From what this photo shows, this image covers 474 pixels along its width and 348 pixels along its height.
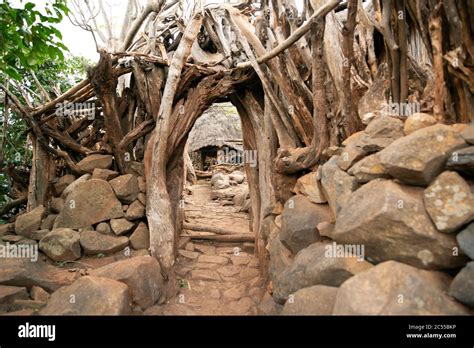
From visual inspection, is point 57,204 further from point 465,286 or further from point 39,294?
point 465,286

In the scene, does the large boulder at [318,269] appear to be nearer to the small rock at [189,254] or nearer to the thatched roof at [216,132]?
the small rock at [189,254]

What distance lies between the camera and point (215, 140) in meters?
13.2

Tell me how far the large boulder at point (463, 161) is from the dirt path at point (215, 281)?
2463 millimetres

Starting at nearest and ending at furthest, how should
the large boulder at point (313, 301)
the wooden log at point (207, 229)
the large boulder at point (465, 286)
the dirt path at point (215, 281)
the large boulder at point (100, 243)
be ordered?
1. the large boulder at point (465, 286)
2. the large boulder at point (313, 301)
3. the dirt path at point (215, 281)
4. the large boulder at point (100, 243)
5. the wooden log at point (207, 229)

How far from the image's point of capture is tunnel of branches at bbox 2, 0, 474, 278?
7.22 feet

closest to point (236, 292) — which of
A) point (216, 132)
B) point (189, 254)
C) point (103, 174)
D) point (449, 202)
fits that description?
point (189, 254)

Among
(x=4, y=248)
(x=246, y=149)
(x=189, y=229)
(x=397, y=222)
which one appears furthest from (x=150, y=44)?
(x=397, y=222)

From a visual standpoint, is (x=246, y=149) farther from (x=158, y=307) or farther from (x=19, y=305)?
(x=19, y=305)

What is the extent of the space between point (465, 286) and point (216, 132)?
1243 centimetres

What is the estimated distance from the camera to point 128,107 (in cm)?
452

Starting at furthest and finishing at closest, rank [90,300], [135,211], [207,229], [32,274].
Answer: [207,229], [135,211], [32,274], [90,300]

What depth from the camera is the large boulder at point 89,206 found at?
3.78 m

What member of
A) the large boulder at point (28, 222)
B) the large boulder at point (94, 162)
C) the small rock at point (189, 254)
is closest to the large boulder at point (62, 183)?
the large boulder at point (94, 162)

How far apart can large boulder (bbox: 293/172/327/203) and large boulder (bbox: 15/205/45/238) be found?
3.48 meters
